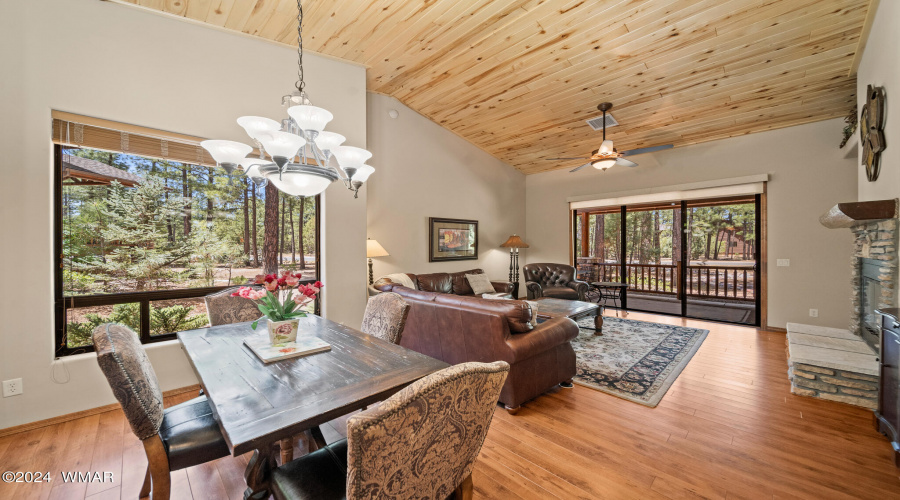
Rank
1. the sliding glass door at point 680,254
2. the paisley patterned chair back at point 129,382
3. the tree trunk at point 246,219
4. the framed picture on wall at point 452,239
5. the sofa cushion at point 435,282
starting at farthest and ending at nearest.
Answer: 1. the framed picture on wall at point 452,239
2. the sliding glass door at point 680,254
3. the sofa cushion at point 435,282
4. the tree trunk at point 246,219
5. the paisley patterned chair back at point 129,382

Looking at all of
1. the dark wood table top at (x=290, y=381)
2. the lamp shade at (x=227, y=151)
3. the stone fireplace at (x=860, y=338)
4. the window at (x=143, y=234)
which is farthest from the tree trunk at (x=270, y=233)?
the stone fireplace at (x=860, y=338)

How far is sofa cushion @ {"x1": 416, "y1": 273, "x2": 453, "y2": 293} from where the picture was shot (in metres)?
4.95

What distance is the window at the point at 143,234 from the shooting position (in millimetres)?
2576

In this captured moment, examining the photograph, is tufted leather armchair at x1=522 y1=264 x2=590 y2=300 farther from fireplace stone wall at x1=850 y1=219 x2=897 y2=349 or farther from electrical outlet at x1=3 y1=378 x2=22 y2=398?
electrical outlet at x1=3 y1=378 x2=22 y2=398

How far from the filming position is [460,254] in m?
5.97

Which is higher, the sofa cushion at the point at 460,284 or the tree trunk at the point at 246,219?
the tree trunk at the point at 246,219

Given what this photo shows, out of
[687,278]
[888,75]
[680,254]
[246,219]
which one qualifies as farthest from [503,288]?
[888,75]

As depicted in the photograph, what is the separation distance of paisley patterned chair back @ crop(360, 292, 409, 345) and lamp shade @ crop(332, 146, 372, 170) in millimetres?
871

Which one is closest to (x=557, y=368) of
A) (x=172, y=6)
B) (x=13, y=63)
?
(x=172, y=6)

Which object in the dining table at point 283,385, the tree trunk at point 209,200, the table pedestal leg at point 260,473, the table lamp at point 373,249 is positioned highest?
the tree trunk at point 209,200

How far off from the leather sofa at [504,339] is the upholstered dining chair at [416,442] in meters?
1.38

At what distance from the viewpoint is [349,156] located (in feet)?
6.18

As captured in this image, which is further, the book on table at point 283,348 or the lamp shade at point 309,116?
the lamp shade at point 309,116

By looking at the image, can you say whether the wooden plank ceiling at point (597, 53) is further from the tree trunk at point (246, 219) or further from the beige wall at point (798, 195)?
the tree trunk at point (246, 219)
